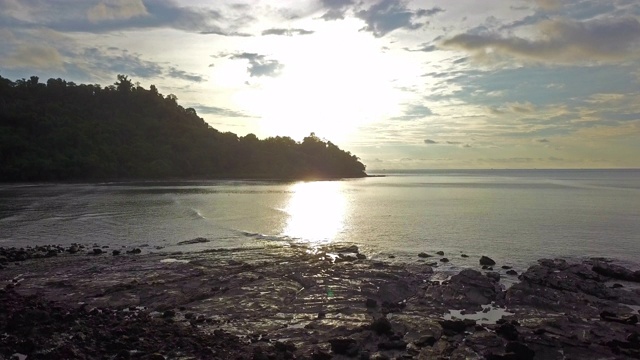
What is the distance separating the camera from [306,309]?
21.9 meters

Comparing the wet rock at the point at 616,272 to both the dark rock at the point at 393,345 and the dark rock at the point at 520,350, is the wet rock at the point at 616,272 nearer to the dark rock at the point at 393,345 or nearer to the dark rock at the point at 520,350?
the dark rock at the point at 520,350

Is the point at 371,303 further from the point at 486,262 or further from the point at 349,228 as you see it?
the point at 349,228

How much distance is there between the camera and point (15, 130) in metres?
149

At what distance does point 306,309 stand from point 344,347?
5.60 meters

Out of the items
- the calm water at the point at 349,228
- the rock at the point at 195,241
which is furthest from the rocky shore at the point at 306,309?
the rock at the point at 195,241

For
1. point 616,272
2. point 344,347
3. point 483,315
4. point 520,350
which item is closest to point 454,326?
point 520,350

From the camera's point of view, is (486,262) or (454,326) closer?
(454,326)

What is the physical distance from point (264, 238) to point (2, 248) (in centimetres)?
2233

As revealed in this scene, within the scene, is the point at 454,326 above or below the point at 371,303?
above

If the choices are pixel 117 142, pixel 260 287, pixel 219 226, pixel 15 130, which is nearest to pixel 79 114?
pixel 117 142

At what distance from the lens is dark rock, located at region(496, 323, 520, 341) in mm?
17498

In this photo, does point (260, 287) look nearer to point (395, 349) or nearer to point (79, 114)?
point (395, 349)

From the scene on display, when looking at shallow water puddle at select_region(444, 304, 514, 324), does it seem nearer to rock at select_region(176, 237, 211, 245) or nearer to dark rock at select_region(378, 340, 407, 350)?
dark rock at select_region(378, 340, 407, 350)

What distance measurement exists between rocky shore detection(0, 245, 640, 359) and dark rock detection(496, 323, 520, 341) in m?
0.04
